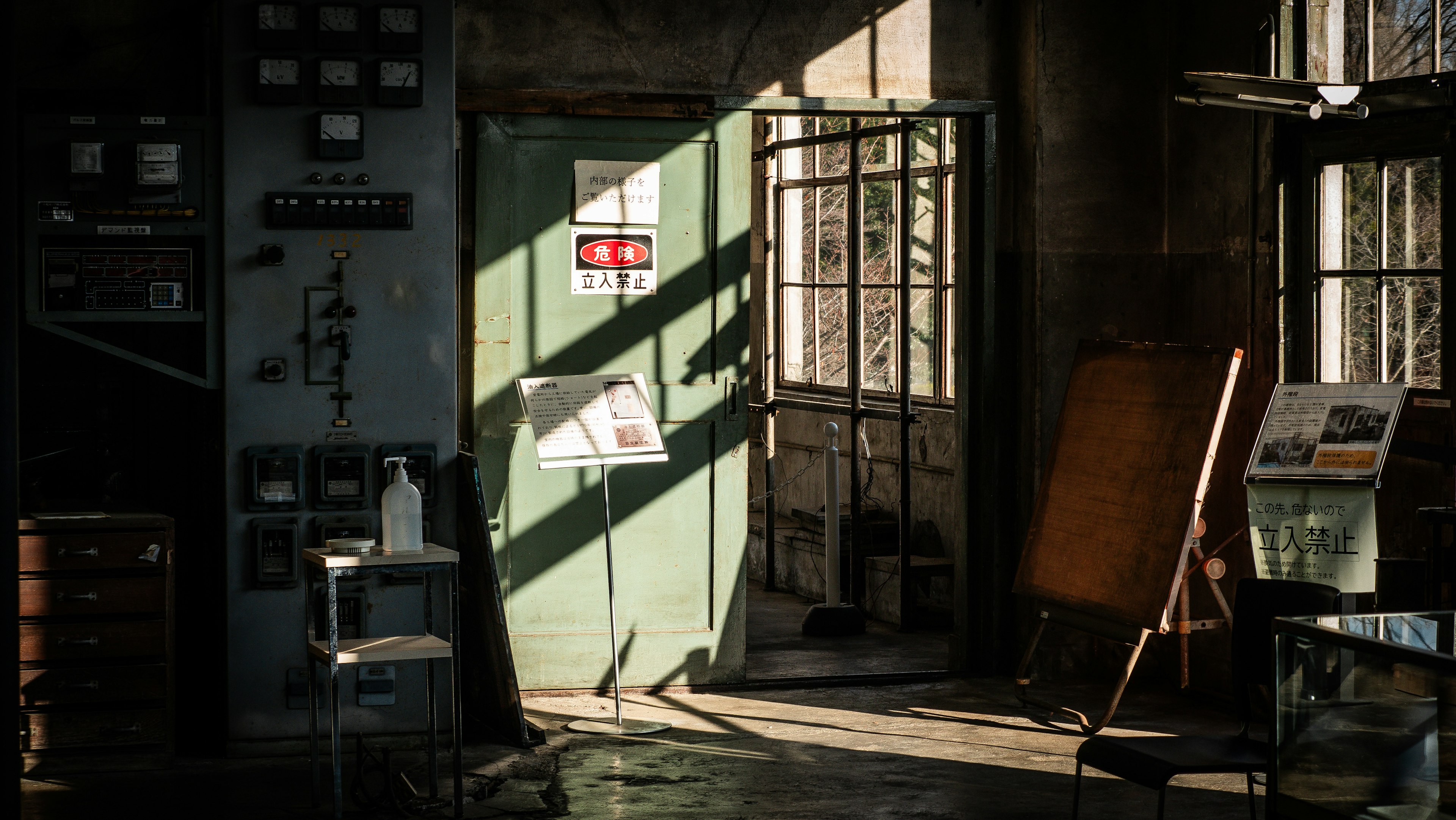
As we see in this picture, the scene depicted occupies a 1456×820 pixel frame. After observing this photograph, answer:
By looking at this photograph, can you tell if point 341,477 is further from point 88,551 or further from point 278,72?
point 278,72

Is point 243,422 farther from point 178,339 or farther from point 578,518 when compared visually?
point 578,518

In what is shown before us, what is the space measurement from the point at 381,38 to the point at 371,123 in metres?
0.30

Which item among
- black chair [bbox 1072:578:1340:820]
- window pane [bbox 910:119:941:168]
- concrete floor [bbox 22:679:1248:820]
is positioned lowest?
concrete floor [bbox 22:679:1248:820]

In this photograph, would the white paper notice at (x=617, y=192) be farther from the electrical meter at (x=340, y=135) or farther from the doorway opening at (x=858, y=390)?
the doorway opening at (x=858, y=390)

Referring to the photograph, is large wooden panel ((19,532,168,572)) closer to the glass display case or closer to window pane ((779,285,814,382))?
the glass display case

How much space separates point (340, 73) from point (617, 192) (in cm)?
131

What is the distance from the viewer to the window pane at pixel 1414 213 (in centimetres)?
518

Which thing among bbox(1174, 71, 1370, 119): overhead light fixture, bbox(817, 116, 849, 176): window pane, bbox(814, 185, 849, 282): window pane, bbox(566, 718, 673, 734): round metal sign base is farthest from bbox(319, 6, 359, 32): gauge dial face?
bbox(814, 185, 849, 282): window pane

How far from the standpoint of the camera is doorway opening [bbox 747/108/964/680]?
24.6 feet

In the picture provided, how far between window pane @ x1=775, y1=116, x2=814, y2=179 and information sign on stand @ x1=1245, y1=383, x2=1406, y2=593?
4.41 m

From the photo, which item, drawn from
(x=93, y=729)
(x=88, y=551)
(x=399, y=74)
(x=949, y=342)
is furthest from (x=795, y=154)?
(x=93, y=729)

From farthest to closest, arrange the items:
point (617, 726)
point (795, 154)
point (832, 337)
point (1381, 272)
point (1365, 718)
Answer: point (795, 154), point (832, 337), point (617, 726), point (1381, 272), point (1365, 718)

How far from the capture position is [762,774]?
4914 millimetres

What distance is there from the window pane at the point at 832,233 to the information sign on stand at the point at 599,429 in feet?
11.5
